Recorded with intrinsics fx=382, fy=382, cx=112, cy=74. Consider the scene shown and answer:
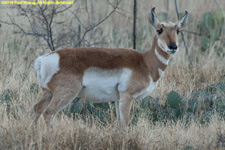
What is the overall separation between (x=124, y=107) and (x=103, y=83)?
0.39 meters

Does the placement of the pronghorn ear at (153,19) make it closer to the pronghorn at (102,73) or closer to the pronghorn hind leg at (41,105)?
the pronghorn at (102,73)

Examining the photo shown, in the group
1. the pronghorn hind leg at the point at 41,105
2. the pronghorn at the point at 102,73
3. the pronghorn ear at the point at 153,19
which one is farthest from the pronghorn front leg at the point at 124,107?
the pronghorn ear at the point at 153,19

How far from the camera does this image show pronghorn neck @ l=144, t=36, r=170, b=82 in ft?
15.3

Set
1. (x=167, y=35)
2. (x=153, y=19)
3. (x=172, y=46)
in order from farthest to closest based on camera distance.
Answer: (x=153, y=19), (x=167, y=35), (x=172, y=46)

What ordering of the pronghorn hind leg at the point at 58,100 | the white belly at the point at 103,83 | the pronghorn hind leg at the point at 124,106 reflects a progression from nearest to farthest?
1. the pronghorn hind leg at the point at 58,100
2. the white belly at the point at 103,83
3. the pronghorn hind leg at the point at 124,106

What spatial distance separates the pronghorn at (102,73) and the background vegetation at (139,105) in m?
0.26

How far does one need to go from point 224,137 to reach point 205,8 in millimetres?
7868

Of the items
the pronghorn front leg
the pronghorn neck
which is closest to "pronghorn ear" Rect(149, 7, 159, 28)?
the pronghorn neck

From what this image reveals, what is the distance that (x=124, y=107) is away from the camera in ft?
14.7

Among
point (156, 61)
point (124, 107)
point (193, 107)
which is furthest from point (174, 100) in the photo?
point (124, 107)

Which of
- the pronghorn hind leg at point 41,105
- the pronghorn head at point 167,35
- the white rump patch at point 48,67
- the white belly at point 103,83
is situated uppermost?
the pronghorn head at point 167,35

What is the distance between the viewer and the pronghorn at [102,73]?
419 centimetres

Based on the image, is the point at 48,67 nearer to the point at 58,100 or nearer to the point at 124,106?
the point at 58,100

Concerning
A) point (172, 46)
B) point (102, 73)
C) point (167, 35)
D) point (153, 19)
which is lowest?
point (102, 73)
